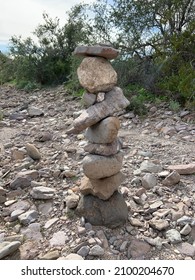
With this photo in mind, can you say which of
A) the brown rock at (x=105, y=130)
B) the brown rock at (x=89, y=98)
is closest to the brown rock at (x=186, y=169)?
the brown rock at (x=105, y=130)

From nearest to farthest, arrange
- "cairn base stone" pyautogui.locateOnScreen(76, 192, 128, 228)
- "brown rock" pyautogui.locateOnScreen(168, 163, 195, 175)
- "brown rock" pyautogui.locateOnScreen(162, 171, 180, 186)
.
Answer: "cairn base stone" pyautogui.locateOnScreen(76, 192, 128, 228) → "brown rock" pyautogui.locateOnScreen(162, 171, 180, 186) → "brown rock" pyautogui.locateOnScreen(168, 163, 195, 175)

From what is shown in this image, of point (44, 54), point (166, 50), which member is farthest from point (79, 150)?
point (44, 54)

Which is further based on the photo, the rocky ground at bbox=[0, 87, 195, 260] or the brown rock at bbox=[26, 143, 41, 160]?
the brown rock at bbox=[26, 143, 41, 160]

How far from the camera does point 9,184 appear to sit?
3547 mm

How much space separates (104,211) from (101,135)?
2.46 ft

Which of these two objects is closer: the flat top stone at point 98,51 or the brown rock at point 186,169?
the flat top stone at point 98,51

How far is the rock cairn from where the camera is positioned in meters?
2.58

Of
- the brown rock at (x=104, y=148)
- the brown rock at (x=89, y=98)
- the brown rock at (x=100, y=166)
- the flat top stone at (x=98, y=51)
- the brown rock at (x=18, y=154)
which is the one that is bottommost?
the brown rock at (x=18, y=154)

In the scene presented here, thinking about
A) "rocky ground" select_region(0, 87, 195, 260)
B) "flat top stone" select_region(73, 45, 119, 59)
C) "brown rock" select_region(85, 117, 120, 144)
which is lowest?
"rocky ground" select_region(0, 87, 195, 260)

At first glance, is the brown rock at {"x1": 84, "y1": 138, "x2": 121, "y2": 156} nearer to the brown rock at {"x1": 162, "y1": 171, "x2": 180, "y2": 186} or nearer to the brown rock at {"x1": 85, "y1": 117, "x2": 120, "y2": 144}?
the brown rock at {"x1": 85, "y1": 117, "x2": 120, "y2": 144}

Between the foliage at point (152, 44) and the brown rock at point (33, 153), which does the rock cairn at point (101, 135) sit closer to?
the brown rock at point (33, 153)

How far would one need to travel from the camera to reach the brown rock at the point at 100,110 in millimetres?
2588

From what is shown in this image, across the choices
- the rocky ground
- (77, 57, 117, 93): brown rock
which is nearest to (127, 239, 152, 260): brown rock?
the rocky ground
